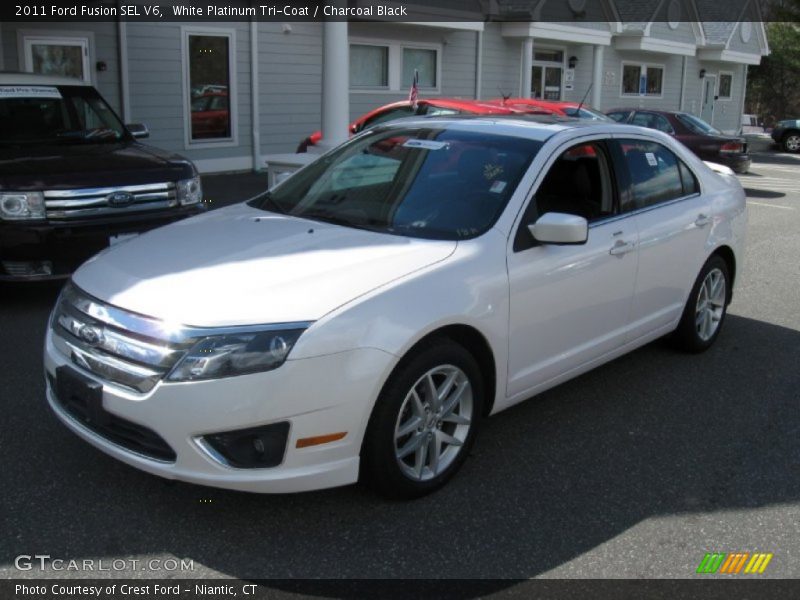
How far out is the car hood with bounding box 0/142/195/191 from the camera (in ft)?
20.5

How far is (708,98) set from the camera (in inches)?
1278

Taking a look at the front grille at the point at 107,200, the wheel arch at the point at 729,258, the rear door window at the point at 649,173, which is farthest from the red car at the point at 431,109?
the rear door window at the point at 649,173

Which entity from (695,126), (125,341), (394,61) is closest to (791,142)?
(695,126)

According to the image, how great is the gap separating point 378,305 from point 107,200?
3.90 metres

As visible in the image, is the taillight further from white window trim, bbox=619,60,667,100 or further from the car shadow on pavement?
white window trim, bbox=619,60,667,100

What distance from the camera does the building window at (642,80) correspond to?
1078 inches

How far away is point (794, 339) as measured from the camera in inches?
247

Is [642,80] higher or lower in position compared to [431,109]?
higher

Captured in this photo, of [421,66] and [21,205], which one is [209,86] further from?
[21,205]

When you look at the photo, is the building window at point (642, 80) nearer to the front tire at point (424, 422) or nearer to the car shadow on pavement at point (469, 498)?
the car shadow on pavement at point (469, 498)

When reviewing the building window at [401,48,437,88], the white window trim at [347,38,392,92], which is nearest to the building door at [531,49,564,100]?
the building window at [401,48,437,88]

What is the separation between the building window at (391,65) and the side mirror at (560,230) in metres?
15.1

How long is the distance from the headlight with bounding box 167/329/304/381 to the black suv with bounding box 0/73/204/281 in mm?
3631

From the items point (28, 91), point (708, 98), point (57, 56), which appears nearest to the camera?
point (28, 91)
